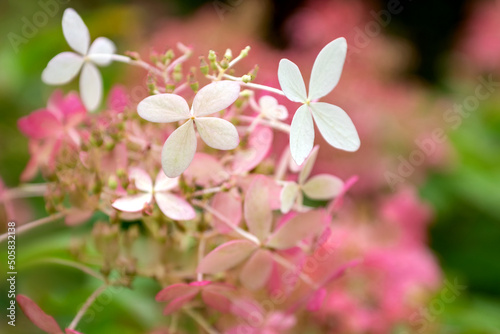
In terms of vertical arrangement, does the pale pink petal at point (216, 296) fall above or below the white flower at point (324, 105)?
below

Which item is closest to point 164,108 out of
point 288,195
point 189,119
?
point 189,119

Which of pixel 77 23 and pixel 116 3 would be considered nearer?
pixel 77 23

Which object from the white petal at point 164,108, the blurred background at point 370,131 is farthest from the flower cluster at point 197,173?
the blurred background at point 370,131

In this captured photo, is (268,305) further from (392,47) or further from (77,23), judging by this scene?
(392,47)

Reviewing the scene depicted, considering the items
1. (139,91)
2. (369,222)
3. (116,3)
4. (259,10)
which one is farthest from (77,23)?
(116,3)

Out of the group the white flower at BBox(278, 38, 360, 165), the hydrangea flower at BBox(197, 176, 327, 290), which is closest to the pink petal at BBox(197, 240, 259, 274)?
the hydrangea flower at BBox(197, 176, 327, 290)

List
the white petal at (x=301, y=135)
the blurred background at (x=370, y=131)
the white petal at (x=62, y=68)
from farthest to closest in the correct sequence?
1. the blurred background at (x=370, y=131)
2. the white petal at (x=62, y=68)
3. the white petal at (x=301, y=135)

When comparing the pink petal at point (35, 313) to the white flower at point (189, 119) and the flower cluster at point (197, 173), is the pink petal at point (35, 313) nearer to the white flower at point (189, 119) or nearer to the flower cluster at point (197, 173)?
the flower cluster at point (197, 173)
